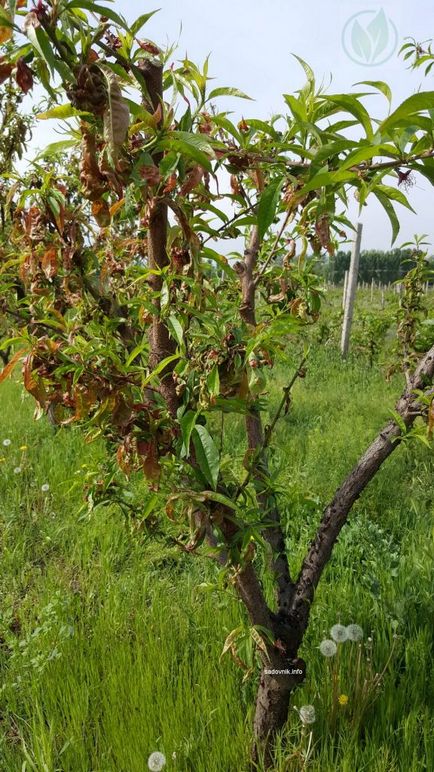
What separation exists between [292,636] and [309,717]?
21 centimetres

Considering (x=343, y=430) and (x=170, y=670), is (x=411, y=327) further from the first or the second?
(x=170, y=670)

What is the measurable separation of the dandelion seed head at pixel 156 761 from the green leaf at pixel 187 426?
3.03 feet

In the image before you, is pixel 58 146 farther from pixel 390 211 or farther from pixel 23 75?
pixel 390 211

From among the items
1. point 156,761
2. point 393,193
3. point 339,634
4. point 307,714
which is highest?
point 393,193

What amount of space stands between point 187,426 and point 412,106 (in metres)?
0.62

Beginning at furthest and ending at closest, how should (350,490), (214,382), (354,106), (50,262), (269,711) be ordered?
(269,711) < (350,490) < (50,262) < (214,382) < (354,106)

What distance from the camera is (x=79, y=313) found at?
1.19 m

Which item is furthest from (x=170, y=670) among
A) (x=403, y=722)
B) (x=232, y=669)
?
(x=403, y=722)

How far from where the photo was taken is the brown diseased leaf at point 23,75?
748 millimetres

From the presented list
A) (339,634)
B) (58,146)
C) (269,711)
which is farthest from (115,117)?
(339,634)

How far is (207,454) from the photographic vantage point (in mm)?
1016

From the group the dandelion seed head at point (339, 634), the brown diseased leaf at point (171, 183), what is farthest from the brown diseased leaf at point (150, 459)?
the dandelion seed head at point (339, 634)

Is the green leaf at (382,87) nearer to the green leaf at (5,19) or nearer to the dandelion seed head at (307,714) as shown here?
the green leaf at (5,19)

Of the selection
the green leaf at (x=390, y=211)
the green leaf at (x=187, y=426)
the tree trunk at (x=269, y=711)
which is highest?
the green leaf at (x=390, y=211)
